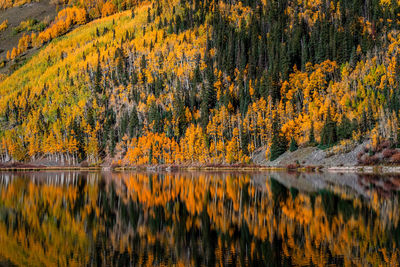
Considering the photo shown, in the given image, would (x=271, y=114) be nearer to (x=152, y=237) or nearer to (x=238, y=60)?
(x=238, y=60)

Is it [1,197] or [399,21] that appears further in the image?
[399,21]

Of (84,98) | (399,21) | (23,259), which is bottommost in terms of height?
(23,259)

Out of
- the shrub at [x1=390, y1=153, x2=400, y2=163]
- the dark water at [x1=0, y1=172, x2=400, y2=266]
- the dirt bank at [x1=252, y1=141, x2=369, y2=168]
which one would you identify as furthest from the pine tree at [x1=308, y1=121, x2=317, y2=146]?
the dark water at [x1=0, y1=172, x2=400, y2=266]

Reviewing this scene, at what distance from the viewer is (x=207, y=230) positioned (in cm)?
2752

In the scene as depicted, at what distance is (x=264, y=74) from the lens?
13788 cm

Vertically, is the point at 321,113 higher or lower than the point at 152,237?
higher

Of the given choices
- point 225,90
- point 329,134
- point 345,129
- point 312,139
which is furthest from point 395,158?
point 225,90

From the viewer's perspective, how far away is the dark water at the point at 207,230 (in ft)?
69.7

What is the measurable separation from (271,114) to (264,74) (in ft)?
70.1

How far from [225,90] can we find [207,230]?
376 feet

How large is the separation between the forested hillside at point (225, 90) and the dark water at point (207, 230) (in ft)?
191

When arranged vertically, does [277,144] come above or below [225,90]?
below

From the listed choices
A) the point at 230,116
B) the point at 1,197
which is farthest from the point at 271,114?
the point at 1,197

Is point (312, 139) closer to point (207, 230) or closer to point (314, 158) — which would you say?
point (314, 158)
